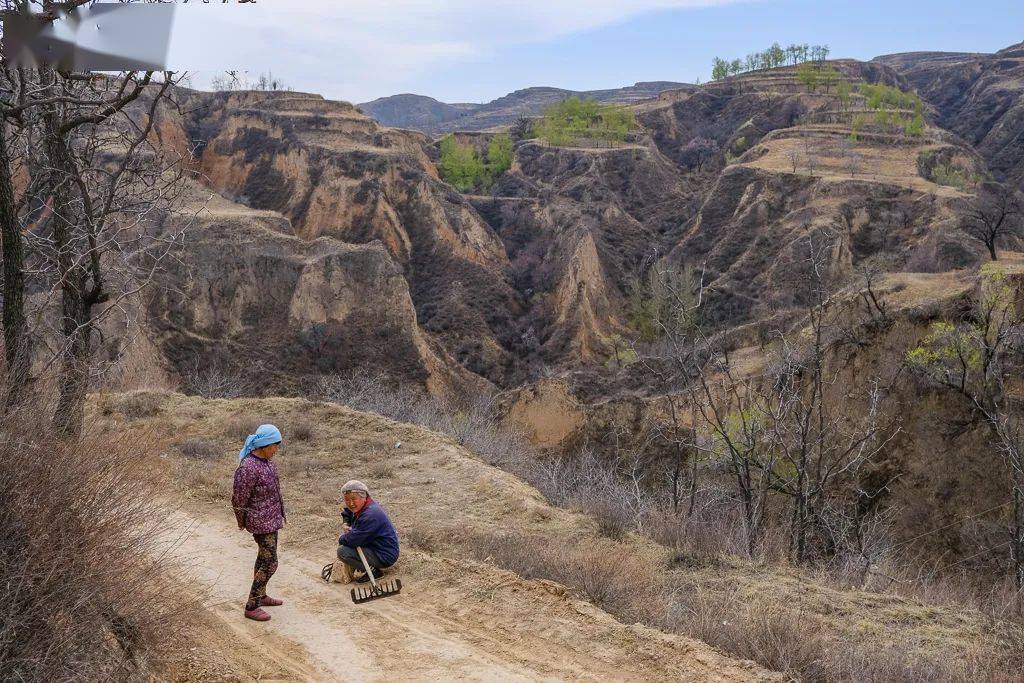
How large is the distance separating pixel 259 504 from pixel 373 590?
3.92ft

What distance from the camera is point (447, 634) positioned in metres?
5.95

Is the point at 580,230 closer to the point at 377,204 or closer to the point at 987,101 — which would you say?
the point at 377,204

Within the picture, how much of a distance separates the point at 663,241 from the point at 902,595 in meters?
43.6

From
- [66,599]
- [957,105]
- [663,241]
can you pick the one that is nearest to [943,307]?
[66,599]

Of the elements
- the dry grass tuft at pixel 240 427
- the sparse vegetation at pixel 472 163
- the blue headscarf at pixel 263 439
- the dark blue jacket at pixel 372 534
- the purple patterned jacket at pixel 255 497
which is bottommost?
the dry grass tuft at pixel 240 427

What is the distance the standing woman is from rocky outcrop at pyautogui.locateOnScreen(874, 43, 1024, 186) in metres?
66.3

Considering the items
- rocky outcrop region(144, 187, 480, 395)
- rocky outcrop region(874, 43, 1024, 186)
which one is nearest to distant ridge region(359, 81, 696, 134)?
rocky outcrop region(874, 43, 1024, 186)

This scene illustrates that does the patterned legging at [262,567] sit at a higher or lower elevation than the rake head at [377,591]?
higher

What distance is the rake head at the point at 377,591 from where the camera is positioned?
6426 millimetres

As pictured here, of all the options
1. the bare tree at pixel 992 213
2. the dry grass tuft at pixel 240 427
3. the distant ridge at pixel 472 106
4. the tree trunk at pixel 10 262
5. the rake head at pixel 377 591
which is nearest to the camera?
the tree trunk at pixel 10 262

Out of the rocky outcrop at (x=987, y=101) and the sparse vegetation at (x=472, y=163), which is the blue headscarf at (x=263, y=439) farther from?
the rocky outcrop at (x=987, y=101)

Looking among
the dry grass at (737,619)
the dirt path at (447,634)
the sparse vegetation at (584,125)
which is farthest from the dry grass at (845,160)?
the dirt path at (447,634)

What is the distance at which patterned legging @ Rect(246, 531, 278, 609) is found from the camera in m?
6.01

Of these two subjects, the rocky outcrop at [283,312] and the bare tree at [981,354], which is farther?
→ the rocky outcrop at [283,312]
